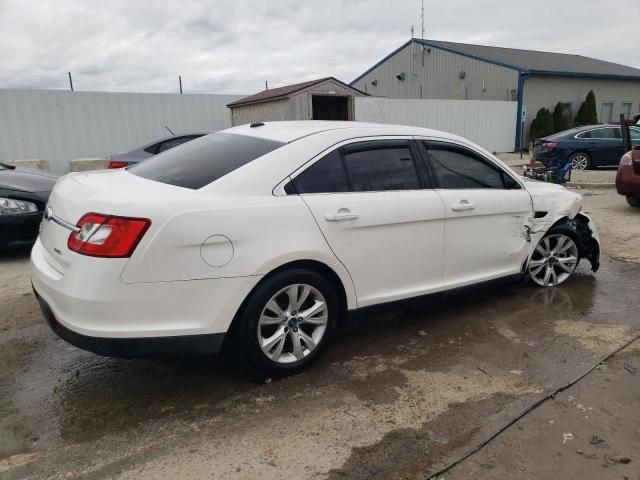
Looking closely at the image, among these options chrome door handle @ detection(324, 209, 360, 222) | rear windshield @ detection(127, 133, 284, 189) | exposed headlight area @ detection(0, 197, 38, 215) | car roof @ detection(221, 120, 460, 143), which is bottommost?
exposed headlight area @ detection(0, 197, 38, 215)

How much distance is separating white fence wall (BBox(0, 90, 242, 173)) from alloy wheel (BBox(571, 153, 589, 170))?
37.2ft

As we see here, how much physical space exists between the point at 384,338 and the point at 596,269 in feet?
8.75

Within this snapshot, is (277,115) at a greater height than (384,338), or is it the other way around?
(277,115)

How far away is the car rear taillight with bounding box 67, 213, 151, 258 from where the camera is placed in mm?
2639

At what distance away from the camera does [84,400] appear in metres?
3.08

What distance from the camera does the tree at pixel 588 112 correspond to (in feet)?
84.1

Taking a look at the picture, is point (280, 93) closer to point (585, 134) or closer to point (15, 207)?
point (585, 134)

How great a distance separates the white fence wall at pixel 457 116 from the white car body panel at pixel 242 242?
1271 centimetres

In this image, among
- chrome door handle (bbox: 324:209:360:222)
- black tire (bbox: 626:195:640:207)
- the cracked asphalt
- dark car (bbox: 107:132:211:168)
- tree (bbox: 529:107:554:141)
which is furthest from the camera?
tree (bbox: 529:107:554:141)

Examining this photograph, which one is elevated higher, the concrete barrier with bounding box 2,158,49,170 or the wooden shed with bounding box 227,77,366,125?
the wooden shed with bounding box 227,77,366,125

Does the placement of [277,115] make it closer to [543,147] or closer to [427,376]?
[543,147]

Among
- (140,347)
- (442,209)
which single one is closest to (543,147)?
(442,209)

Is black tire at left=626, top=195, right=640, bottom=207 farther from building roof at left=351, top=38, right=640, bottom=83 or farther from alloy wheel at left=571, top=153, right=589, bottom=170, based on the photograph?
building roof at left=351, top=38, right=640, bottom=83

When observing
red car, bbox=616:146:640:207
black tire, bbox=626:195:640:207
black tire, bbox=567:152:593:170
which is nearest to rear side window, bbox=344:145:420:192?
red car, bbox=616:146:640:207
